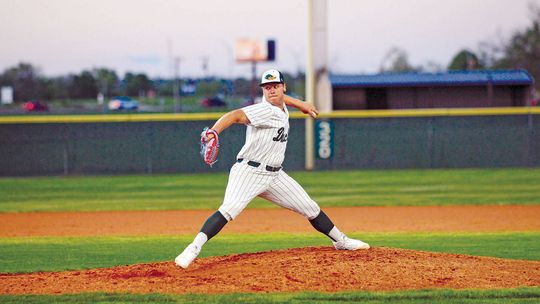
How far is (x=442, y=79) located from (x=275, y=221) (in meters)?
18.4

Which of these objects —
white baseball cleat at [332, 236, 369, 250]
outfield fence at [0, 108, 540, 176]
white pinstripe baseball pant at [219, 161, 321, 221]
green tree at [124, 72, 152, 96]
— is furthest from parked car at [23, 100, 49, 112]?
white pinstripe baseball pant at [219, 161, 321, 221]

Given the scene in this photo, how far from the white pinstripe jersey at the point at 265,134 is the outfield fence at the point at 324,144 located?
1641cm

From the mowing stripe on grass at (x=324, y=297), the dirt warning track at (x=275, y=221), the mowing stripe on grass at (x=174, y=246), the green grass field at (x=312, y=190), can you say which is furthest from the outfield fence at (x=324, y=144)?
the mowing stripe on grass at (x=324, y=297)

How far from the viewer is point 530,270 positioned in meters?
7.43

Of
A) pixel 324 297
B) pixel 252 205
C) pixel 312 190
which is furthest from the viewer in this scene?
pixel 312 190

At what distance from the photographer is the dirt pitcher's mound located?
6664 mm

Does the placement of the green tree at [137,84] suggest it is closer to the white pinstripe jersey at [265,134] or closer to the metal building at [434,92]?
the metal building at [434,92]

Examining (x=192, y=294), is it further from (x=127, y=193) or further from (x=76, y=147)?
(x=76, y=147)

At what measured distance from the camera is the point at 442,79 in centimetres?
3025

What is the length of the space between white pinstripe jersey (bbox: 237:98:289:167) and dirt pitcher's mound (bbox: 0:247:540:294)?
0.95 m

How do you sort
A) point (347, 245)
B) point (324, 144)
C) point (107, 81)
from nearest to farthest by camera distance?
point (347, 245)
point (324, 144)
point (107, 81)

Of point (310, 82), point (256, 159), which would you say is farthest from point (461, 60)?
point (256, 159)

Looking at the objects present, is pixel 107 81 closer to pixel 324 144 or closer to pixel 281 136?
pixel 324 144

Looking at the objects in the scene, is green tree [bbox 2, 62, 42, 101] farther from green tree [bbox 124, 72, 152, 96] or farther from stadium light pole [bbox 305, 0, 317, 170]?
stadium light pole [bbox 305, 0, 317, 170]
